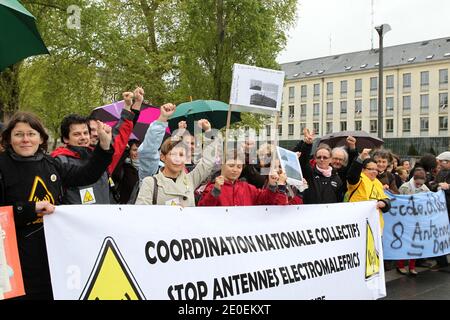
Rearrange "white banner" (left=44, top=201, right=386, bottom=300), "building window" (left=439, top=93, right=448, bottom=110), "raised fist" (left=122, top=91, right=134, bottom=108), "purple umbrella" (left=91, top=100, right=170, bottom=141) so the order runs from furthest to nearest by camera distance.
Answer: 1. "building window" (left=439, top=93, right=448, bottom=110)
2. "purple umbrella" (left=91, top=100, right=170, bottom=141)
3. "raised fist" (left=122, top=91, right=134, bottom=108)
4. "white banner" (left=44, top=201, right=386, bottom=300)

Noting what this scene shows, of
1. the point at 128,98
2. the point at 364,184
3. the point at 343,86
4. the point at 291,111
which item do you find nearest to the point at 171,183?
the point at 128,98

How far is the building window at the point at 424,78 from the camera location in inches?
3142

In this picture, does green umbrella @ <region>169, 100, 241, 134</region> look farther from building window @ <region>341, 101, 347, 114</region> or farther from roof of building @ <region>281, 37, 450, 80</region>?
building window @ <region>341, 101, 347, 114</region>

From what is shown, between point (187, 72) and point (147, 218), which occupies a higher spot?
point (187, 72)

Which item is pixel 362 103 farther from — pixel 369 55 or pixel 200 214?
pixel 200 214

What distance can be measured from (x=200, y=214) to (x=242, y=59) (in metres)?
15.8

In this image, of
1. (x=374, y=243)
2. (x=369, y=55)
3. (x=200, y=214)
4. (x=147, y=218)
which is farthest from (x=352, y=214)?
(x=369, y=55)

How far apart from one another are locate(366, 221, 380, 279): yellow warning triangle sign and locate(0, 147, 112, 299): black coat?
3.24 m

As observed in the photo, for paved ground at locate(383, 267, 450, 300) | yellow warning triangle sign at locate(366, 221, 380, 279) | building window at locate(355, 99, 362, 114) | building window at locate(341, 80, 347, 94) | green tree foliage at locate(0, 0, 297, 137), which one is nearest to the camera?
yellow warning triangle sign at locate(366, 221, 380, 279)

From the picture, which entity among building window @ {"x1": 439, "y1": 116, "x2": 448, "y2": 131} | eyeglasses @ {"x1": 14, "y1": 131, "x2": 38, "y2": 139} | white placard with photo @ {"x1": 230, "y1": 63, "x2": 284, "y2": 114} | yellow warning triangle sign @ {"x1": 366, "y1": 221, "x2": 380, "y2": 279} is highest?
building window @ {"x1": 439, "y1": 116, "x2": 448, "y2": 131}

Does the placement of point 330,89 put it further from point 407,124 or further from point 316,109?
point 407,124

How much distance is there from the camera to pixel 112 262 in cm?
318

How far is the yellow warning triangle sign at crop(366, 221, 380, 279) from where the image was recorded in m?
5.15

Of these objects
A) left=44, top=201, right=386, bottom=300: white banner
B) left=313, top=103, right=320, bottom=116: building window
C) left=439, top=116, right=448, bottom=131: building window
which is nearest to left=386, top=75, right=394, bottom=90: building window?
left=439, top=116, right=448, bottom=131: building window
